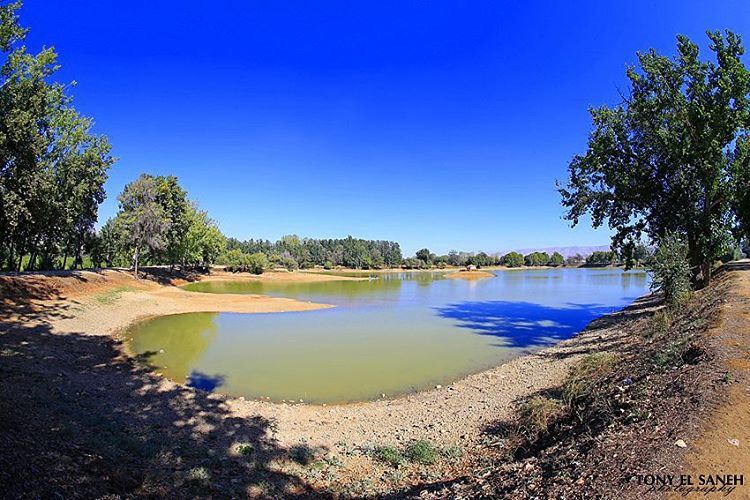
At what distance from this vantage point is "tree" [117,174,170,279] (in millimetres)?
43188

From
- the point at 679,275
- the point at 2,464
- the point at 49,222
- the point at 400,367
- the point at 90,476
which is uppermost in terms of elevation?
the point at 49,222

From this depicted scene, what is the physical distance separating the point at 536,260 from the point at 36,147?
158768mm

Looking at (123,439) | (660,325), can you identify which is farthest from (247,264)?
(123,439)

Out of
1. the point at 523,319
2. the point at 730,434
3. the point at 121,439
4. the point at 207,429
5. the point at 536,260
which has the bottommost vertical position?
the point at 523,319

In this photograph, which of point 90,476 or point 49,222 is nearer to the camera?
point 90,476

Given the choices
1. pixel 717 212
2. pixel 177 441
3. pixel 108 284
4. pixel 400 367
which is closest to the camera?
pixel 177 441

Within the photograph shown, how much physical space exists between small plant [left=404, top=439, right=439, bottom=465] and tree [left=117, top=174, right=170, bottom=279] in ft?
146

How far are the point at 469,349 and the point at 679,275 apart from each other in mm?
9436

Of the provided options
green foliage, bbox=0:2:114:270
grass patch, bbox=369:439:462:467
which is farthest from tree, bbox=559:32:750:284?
green foliage, bbox=0:2:114:270

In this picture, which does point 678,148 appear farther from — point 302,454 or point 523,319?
point 302,454

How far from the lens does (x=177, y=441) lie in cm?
772

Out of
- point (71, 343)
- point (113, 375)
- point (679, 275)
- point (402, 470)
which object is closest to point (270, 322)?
point (71, 343)

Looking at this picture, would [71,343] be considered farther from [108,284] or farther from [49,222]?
[108,284]

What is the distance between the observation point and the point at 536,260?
15588 cm
